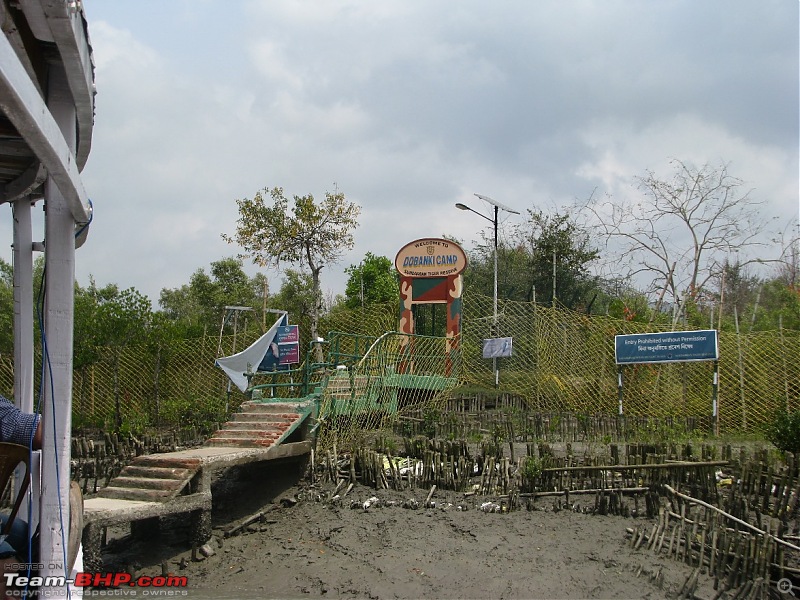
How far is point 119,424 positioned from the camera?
1505 cm

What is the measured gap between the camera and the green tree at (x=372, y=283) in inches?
1007

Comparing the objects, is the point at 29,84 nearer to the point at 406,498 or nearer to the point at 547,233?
the point at 406,498

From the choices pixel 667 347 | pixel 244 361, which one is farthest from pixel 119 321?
pixel 667 347

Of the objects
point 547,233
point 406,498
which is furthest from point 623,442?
point 547,233

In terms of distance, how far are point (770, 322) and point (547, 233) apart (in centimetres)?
706

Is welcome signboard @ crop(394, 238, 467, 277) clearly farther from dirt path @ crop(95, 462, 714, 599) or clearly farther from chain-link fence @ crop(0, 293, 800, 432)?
dirt path @ crop(95, 462, 714, 599)

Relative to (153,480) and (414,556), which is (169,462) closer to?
(153,480)

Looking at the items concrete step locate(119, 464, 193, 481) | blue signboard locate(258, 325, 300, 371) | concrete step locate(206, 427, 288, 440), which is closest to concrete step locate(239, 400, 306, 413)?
concrete step locate(206, 427, 288, 440)

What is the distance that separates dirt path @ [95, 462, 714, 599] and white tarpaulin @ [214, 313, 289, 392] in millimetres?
4347

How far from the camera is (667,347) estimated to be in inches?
510

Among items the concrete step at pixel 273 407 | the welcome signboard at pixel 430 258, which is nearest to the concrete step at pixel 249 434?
the concrete step at pixel 273 407

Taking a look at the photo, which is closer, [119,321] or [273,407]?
[273,407]

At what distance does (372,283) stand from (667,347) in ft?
46.1

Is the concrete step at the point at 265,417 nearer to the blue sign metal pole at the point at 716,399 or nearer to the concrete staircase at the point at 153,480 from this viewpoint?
the concrete staircase at the point at 153,480
